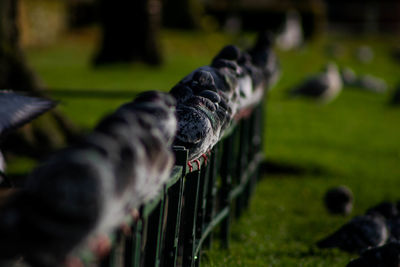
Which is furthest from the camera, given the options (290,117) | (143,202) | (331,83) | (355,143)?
(290,117)

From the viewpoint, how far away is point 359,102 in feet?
47.6

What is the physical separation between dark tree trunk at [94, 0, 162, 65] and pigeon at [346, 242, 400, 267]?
13.6m

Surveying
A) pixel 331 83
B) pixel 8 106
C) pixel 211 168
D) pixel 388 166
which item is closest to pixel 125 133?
pixel 8 106

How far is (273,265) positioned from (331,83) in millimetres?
6884

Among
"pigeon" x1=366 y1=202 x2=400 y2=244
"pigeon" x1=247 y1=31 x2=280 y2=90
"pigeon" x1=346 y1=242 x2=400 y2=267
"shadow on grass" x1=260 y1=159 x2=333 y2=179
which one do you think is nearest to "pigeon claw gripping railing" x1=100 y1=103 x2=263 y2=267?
"pigeon" x1=247 y1=31 x2=280 y2=90

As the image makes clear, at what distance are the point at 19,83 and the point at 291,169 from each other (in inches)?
132

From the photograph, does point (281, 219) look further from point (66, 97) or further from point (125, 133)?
point (66, 97)

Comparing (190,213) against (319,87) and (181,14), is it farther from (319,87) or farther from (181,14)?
(181,14)

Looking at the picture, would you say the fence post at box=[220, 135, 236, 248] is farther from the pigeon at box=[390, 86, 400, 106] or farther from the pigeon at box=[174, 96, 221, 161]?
the pigeon at box=[390, 86, 400, 106]

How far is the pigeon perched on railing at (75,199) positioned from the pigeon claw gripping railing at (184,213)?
249 mm

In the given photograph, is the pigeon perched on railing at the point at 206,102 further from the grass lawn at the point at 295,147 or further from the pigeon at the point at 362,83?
the pigeon at the point at 362,83

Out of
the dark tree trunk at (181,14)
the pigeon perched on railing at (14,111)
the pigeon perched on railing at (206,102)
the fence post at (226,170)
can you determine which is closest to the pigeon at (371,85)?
the dark tree trunk at (181,14)

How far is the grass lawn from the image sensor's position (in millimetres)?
4374

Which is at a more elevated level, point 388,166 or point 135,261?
point 135,261
